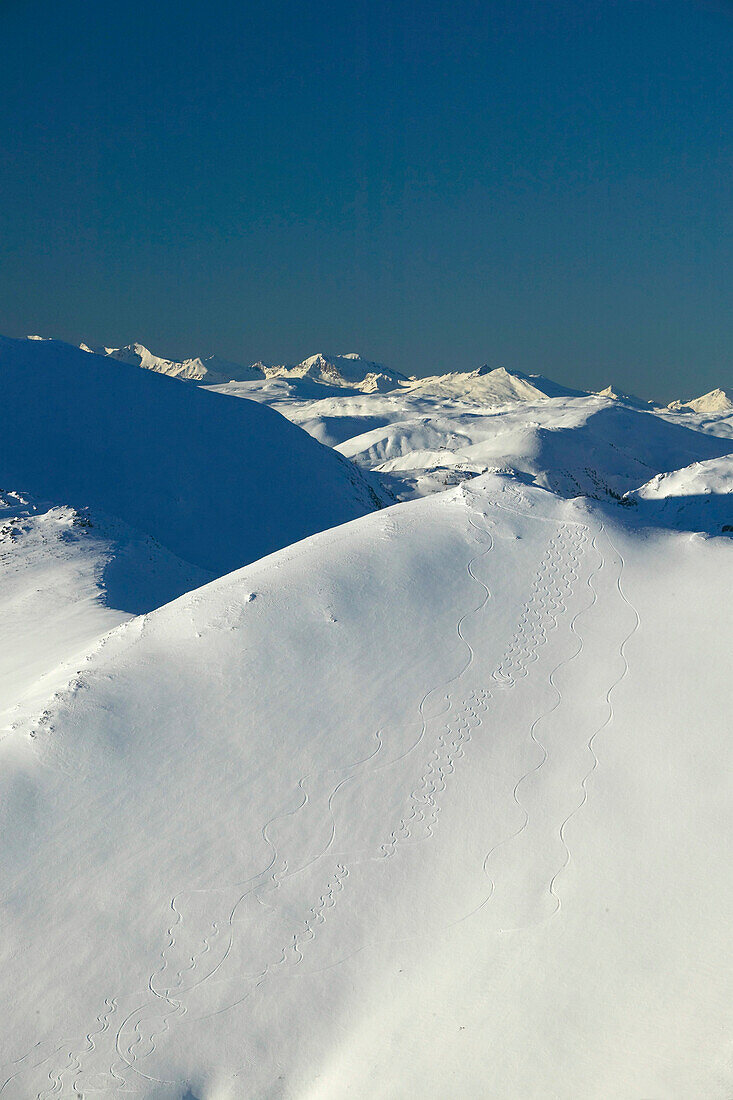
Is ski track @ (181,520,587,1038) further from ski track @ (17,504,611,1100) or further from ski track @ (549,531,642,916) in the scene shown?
ski track @ (549,531,642,916)

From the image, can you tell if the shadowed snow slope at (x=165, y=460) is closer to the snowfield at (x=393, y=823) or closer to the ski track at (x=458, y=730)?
the snowfield at (x=393, y=823)

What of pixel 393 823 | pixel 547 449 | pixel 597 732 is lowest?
pixel 393 823

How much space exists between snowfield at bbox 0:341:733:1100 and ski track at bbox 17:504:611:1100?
0.05 meters

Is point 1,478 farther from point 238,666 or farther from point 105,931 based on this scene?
point 105,931

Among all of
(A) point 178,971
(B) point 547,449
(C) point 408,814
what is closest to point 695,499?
(C) point 408,814

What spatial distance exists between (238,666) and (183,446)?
4182 cm

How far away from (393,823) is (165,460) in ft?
143

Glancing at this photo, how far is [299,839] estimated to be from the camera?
39.8 ft

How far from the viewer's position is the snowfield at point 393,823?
9.68 metres

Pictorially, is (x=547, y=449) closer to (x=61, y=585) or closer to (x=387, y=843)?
(x=61, y=585)

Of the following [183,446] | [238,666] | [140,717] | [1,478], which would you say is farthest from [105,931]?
[183,446]

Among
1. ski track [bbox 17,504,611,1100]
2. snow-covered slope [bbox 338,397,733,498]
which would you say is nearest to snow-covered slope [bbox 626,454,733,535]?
ski track [bbox 17,504,611,1100]

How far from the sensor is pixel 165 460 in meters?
51.7

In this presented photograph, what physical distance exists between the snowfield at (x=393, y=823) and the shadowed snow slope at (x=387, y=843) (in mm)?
46
